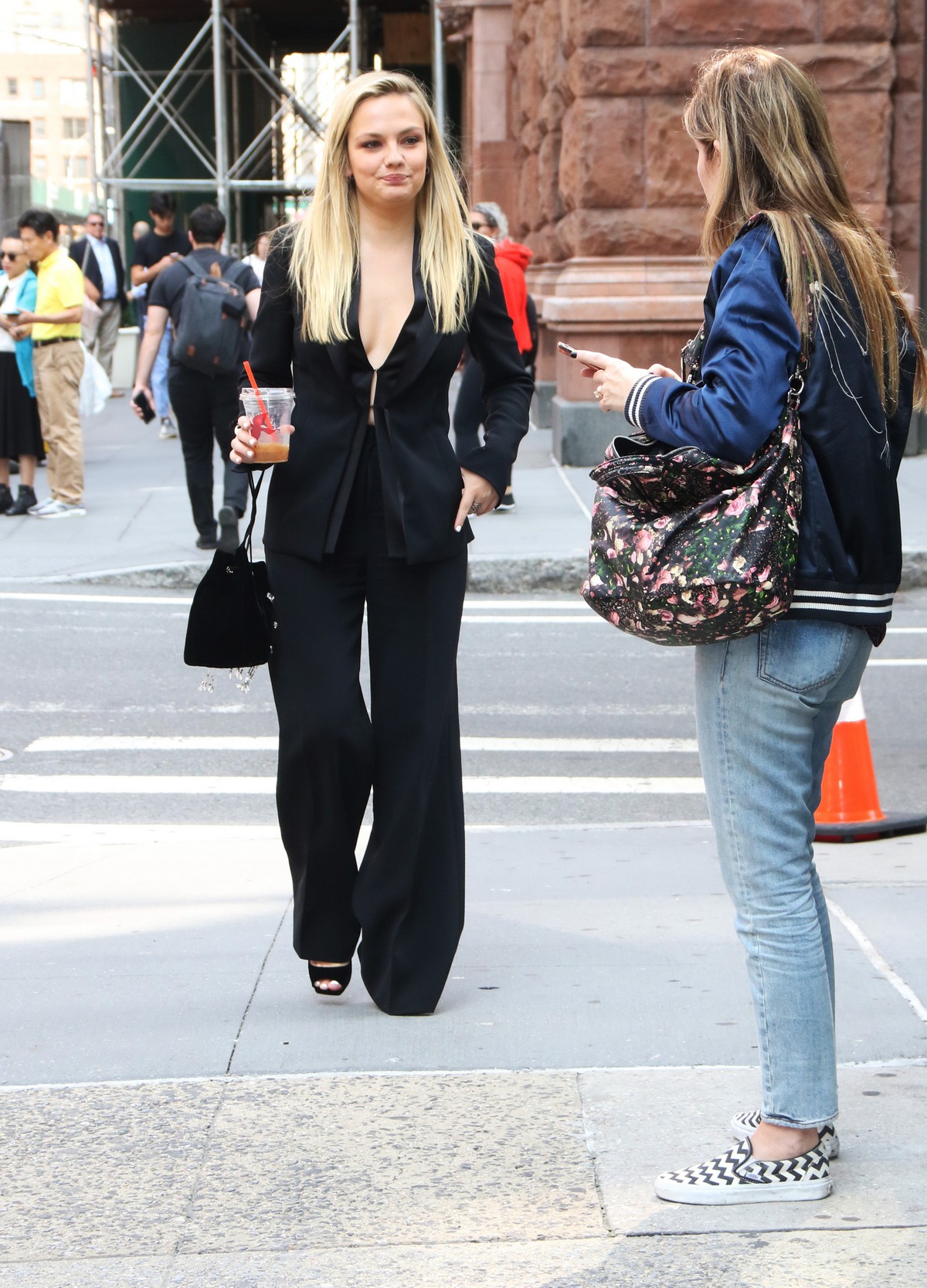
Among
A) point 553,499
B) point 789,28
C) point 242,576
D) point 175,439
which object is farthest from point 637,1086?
point 175,439

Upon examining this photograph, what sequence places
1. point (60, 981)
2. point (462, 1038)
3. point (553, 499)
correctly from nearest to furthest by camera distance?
point (462, 1038)
point (60, 981)
point (553, 499)

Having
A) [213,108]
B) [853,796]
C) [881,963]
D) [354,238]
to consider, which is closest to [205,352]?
[853,796]

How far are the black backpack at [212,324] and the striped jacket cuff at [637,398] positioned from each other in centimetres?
779

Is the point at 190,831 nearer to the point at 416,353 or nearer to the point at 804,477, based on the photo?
the point at 416,353

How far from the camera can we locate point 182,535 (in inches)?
461

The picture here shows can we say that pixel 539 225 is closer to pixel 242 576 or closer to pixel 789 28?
pixel 789 28

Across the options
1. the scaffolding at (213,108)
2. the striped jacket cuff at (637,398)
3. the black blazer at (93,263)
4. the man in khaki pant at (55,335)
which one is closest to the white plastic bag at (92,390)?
the man in khaki pant at (55,335)

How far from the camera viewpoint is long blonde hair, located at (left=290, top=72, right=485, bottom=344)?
3691 mm

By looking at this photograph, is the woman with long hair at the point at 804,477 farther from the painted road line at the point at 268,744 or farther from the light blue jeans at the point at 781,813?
the painted road line at the point at 268,744

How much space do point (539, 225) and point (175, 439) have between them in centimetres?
414

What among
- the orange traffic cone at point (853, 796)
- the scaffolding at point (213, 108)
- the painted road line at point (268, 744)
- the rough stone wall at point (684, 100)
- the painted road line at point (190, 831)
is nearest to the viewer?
the orange traffic cone at point (853, 796)

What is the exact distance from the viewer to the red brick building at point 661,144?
43.4 feet

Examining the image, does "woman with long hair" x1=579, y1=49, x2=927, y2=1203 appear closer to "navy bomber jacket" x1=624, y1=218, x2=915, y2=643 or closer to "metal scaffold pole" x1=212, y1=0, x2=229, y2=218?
"navy bomber jacket" x1=624, y1=218, x2=915, y2=643

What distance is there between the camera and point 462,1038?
3.70m
